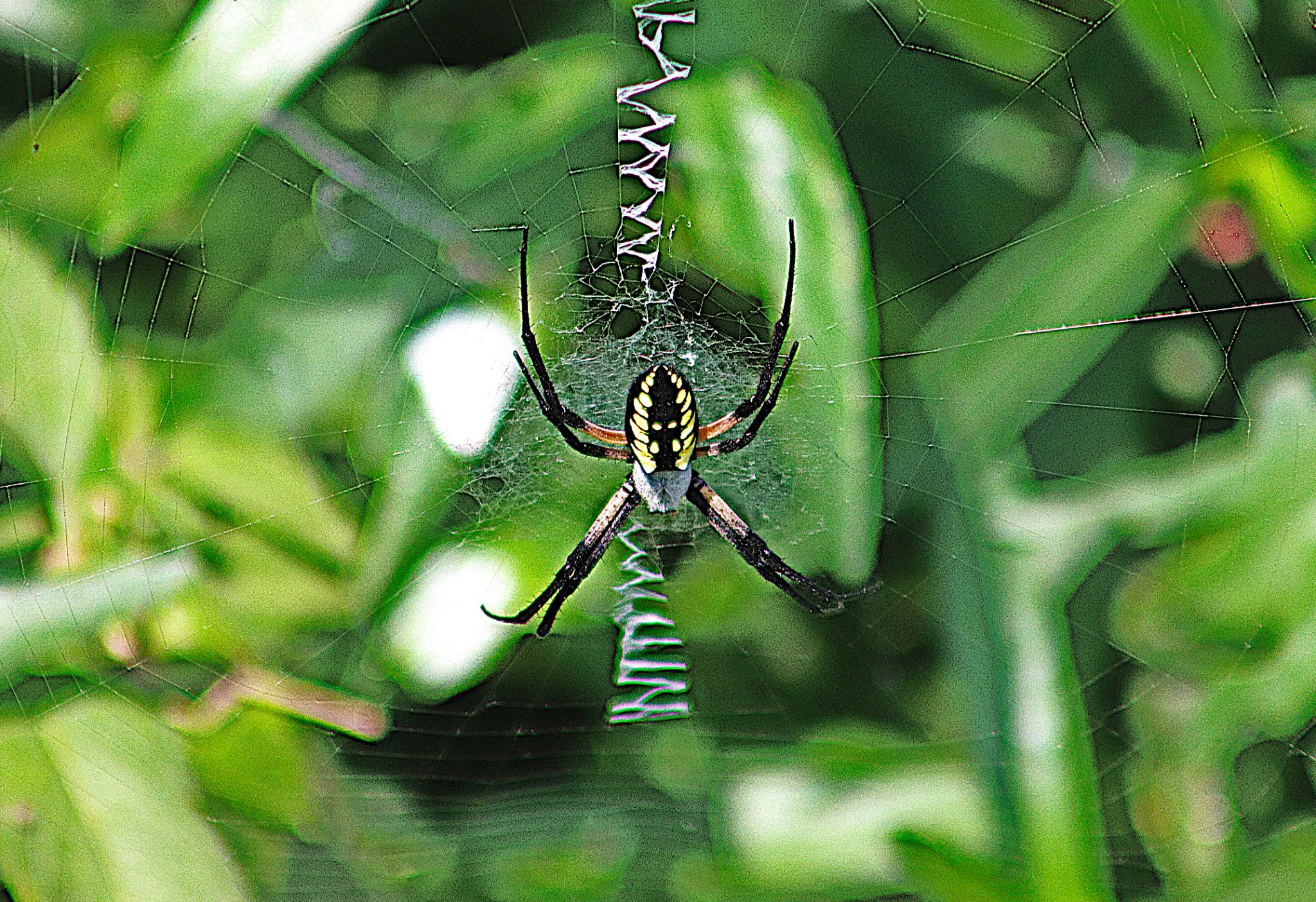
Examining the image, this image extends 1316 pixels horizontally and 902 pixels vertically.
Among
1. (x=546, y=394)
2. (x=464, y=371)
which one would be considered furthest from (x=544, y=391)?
(x=464, y=371)

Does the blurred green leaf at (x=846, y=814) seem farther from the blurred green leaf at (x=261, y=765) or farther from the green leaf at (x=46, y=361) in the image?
the green leaf at (x=46, y=361)

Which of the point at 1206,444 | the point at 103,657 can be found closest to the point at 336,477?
the point at 103,657

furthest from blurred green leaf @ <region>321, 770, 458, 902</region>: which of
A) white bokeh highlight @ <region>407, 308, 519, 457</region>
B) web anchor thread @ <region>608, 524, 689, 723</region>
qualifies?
white bokeh highlight @ <region>407, 308, 519, 457</region>

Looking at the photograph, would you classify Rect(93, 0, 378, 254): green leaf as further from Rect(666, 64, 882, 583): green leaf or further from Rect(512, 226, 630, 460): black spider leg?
Rect(666, 64, 882, 583): green leaf

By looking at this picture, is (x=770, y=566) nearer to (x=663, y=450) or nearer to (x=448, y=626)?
(x=663, y=450)

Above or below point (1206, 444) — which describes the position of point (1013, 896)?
below

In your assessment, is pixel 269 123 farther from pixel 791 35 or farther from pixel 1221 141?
pixel 1221 141
